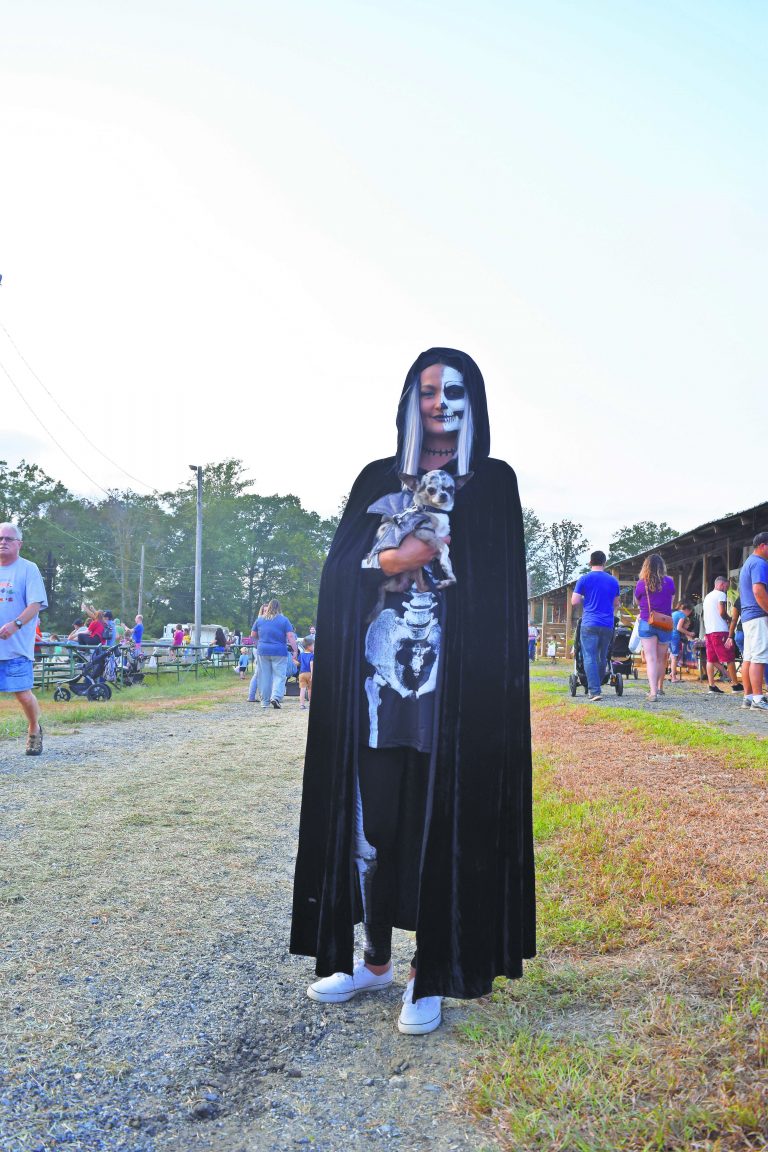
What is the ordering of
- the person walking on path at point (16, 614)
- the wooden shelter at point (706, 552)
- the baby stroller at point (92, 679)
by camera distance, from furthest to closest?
the wooden shelter at point (706, 552)
the baby stroller at point (92, 679)
the person walking on path at point (16, 614)

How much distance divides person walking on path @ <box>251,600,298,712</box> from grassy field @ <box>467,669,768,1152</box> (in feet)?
28.5

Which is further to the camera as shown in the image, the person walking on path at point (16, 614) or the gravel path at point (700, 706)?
the gravel path at point (700, 706)

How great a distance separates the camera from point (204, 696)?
17359 mm

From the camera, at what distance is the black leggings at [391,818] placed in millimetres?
2725

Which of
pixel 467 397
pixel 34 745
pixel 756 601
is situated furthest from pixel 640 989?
pixel 756 601

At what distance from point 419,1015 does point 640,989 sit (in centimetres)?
67

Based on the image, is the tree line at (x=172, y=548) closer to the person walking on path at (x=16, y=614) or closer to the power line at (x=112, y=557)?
the power line at (x=112, y=557)

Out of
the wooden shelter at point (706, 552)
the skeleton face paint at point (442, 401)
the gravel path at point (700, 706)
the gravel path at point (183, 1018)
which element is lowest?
the gravel path at point (183, 1018)

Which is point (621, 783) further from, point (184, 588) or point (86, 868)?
point (184, 588)

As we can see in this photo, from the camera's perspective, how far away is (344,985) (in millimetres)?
2861

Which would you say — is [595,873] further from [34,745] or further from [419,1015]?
[34,745]

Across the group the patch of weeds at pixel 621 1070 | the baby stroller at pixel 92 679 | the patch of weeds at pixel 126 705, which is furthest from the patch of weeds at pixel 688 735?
the baby stroller at pixel 92 679

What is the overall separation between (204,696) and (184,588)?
183 ft

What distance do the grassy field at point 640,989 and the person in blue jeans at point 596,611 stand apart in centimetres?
577
